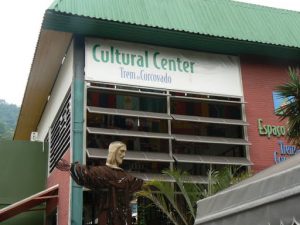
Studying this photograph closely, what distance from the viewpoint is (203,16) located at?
12453 mm

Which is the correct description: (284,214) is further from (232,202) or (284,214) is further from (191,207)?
(191,207)

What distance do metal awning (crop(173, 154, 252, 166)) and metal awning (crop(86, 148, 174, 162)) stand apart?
293 mm

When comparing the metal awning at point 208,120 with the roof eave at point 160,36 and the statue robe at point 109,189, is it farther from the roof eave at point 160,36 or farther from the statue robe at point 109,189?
the statue robe at point 109,189

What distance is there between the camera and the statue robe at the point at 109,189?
204 inches

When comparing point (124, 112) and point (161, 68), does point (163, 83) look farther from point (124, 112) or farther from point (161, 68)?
point (124, 112)

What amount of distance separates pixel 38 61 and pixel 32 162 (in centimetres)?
419

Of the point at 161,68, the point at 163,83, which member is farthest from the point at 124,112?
the point at 161,68

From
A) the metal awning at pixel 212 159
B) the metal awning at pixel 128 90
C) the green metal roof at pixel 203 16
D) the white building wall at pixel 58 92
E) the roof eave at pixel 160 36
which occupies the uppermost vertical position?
the green metal roof at pixel 203 16

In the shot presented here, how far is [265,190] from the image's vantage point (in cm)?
364

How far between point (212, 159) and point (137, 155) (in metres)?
1.99

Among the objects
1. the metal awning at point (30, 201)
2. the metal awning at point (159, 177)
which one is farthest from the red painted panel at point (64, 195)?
the metal awning at point (159, 177)

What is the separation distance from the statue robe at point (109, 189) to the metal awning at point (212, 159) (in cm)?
598

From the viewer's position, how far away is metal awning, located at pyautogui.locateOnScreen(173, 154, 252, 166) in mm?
11359

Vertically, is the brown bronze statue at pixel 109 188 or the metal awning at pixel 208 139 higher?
the metal awning at pixel 208 139
